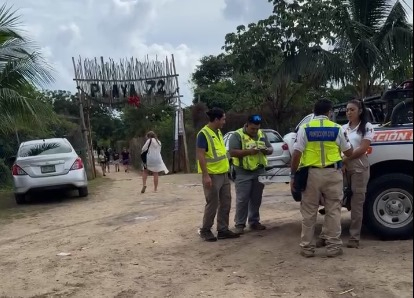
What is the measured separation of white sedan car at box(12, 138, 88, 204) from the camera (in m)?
12.2

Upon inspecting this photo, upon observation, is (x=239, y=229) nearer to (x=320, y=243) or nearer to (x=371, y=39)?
(x=320, y=243)

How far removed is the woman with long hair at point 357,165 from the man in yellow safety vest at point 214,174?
5.47 ft

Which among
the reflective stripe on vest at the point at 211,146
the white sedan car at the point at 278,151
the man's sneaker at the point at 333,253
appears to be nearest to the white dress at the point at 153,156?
the white sedan car at the point at 278,151

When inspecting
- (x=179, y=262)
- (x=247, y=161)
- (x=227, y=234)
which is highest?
(x=247, y=161)

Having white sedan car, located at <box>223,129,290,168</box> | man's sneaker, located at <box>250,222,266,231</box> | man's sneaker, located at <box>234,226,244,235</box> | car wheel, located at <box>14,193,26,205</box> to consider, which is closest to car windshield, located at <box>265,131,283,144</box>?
white sedan car, located at <box>223,129,290,168</box>

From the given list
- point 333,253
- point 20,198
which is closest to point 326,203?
point 333,253

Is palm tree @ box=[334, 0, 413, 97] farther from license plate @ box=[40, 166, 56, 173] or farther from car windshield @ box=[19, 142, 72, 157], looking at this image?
license plate @ box=[40, 166, 56, 173]

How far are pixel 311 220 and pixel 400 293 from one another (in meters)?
1.53

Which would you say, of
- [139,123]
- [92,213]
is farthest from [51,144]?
[139,123]

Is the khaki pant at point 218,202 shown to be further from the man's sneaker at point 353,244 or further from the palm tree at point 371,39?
the palm tree at point 371,39

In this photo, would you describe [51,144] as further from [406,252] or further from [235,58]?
[406,252]

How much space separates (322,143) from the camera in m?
5.97

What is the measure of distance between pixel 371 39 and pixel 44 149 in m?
9.08

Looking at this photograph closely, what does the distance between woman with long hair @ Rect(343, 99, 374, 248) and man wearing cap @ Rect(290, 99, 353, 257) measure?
11.5 inches
